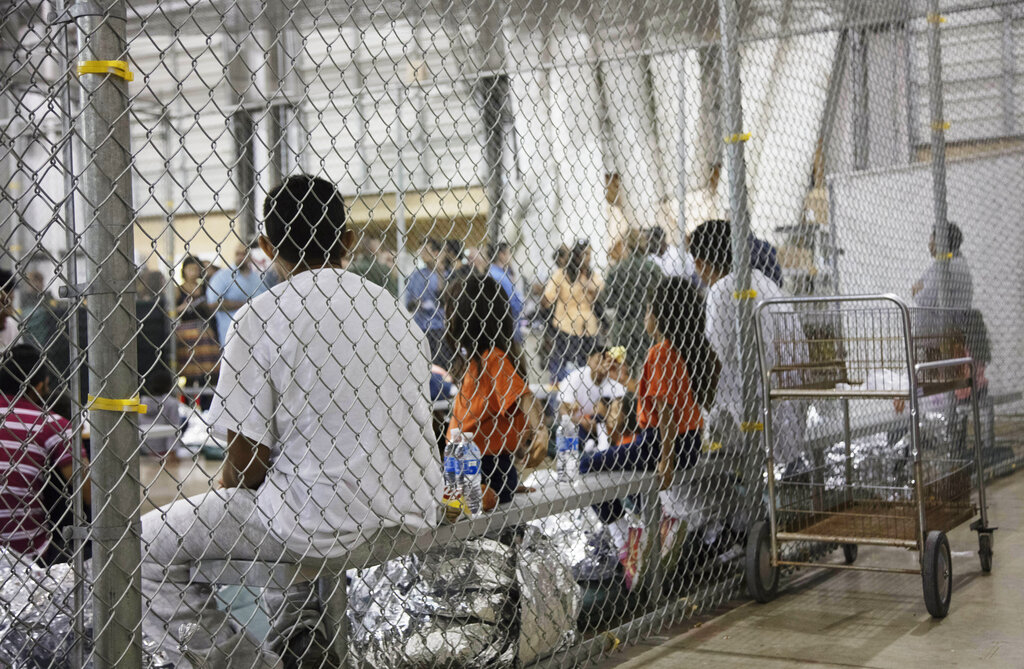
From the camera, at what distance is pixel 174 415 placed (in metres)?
9.39

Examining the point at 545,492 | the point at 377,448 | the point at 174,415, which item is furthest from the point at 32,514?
the point at 174,415

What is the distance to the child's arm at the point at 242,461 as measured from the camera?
2.79 m

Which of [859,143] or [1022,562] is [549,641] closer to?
[1022,562]

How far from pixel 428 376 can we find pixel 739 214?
199 centimetres

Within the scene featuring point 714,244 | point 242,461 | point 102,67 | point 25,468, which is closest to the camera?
point 102,67

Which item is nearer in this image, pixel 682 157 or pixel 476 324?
pixel 476 324

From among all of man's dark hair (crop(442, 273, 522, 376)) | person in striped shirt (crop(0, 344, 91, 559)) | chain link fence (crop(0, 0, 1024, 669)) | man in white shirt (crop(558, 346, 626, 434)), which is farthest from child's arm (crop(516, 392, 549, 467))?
person in striped shirt (crop(0, 344, 91, 559))

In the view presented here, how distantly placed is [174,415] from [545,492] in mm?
6411

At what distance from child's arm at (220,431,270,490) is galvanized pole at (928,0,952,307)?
5171 mm

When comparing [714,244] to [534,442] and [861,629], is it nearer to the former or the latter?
[534,442]

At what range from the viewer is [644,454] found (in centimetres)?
424

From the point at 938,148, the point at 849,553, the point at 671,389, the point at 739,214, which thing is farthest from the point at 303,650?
the point at 938,148

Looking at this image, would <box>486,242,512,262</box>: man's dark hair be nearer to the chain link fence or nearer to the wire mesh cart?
the chain link fence

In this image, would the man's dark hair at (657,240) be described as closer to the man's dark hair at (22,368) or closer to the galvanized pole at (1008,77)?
the man's dark hair at (22,368)
